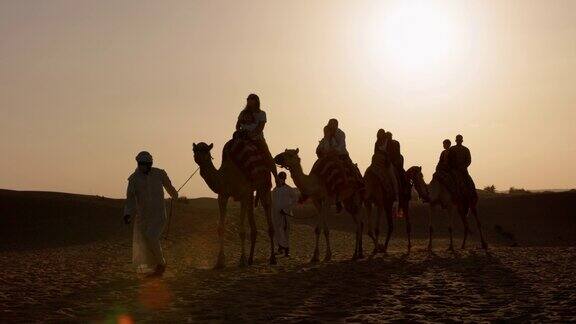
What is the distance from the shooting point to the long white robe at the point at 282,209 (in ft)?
61.4

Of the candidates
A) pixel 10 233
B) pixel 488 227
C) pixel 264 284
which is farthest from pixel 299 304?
pixel 488 227

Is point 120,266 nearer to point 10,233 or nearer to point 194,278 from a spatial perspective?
point 194,278

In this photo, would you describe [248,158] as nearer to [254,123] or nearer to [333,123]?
[254,123]

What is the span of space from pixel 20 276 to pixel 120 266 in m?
2.64

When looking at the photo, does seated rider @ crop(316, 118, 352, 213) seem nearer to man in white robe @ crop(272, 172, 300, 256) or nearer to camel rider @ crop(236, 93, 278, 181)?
camel rider @ crop(236, 93, 278, 181)

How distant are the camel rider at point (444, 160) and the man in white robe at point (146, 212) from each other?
886 centimetres

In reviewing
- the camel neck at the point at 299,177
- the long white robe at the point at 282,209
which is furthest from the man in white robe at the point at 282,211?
the camel neck at the point at 299,177

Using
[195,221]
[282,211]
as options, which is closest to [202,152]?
[282,211]

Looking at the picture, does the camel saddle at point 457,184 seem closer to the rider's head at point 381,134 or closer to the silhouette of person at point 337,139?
the rider's head at point 381,134

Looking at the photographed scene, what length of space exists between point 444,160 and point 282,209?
431cm

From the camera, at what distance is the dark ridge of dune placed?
27.3 meters

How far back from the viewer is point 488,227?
3638cm

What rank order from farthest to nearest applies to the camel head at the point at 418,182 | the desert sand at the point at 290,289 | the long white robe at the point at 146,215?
the camel head at the point at 418,182 < the long white robe at the point at 146,215 < the desert sand at the point at 290,289

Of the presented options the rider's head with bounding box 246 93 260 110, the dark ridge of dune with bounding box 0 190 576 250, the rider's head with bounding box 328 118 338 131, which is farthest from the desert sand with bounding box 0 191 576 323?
the dark ridge of dune with bounding box 0 190 576 250
